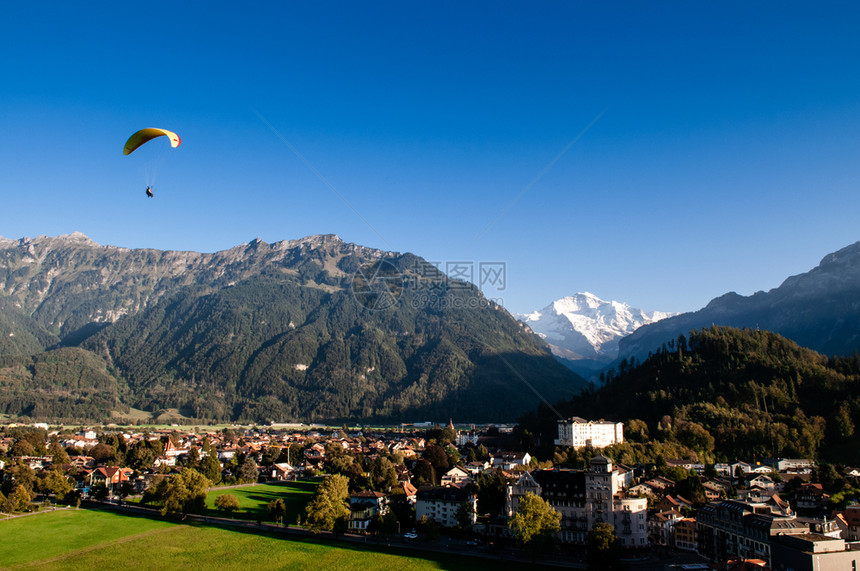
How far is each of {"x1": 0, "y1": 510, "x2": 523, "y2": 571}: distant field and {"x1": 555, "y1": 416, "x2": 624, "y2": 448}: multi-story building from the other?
144ft

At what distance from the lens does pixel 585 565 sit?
4534cm

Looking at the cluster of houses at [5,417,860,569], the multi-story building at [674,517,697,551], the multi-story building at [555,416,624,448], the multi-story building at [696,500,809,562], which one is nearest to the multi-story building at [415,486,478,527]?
the cluster of houses at [5,417,860,569]

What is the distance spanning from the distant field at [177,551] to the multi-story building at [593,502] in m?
8.84

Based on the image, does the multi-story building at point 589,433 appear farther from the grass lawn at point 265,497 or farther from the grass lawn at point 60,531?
the grass lawn at point 60,531

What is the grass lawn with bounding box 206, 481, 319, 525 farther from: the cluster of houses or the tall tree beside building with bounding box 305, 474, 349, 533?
the cluster of houses

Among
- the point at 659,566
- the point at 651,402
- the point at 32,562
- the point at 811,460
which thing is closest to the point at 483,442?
the point at 651,402

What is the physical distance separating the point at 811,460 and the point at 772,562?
4536 cm

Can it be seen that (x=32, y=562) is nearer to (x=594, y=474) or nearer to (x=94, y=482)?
(x=94, y=482)

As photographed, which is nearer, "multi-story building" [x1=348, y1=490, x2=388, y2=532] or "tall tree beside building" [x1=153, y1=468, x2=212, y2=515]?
"multi-story building" [x1=348, y1=490, x2=388, y2=532]

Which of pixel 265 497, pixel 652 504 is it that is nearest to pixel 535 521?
pixel 652 504

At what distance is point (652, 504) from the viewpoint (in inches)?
2195

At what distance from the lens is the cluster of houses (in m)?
42.3

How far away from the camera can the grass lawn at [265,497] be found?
62.5 meters

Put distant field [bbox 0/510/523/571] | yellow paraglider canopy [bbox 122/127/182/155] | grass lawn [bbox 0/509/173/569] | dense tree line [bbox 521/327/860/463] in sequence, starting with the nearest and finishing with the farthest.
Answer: yellow paraglider canopy [bbox 122/127/182/155]
distant field [bbox 0/510/523/571]
grass lawn [bbox 0/509/173/569]
dense tree line [bbox 521/327/860/463]
